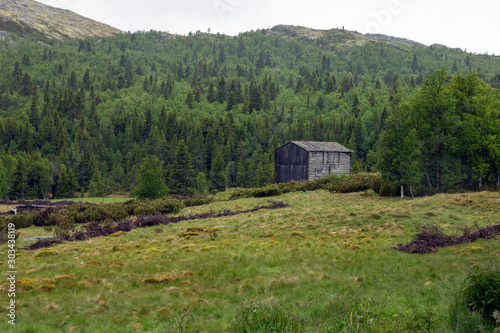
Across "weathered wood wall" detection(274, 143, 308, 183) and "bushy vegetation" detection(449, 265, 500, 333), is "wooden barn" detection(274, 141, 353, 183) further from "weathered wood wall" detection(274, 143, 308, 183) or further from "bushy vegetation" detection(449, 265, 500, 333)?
"bushy vegetation" detection(449, 265, 500, 333)

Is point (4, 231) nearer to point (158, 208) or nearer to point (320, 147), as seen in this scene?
point (158, 208)

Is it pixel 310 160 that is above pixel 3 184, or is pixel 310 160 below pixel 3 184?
above

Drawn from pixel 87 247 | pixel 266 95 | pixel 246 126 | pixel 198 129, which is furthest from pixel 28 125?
pixel 87 247

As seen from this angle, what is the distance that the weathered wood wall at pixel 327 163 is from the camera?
6475 cm

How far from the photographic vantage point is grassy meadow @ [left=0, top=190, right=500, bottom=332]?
9805mm

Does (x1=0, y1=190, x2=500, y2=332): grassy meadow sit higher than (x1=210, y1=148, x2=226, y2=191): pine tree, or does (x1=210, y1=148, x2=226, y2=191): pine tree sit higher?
(x1=0, y1=190, x2=500, y2=332): grassy meadow

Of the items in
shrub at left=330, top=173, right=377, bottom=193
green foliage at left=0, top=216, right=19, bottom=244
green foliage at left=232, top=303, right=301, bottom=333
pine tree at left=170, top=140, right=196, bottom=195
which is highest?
green foliage at left=232, top=303, right=301, bottom=333

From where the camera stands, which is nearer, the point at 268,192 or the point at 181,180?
the point at 268,192

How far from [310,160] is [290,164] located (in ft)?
18.1

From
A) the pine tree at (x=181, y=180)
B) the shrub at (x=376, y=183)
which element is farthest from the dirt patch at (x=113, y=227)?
the pine tree at (x=181, y=180)

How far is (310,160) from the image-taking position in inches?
2537

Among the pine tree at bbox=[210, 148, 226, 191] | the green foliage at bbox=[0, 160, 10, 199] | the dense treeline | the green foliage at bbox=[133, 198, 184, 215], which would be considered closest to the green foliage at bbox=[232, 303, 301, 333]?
the green foliage at bbox=[133, 198, 184, 215]

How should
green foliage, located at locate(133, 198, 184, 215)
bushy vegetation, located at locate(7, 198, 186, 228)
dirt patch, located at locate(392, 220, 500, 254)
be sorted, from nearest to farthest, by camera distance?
dirt patch, located at locate(392, 220, 500, 254)
bushy vegetation, located at locate(7, 198, 186, 228)
green foliage, located at locate(133, 198, 184, 215)

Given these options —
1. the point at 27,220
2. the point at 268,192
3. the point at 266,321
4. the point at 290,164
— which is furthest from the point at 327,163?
the point at 266,321
